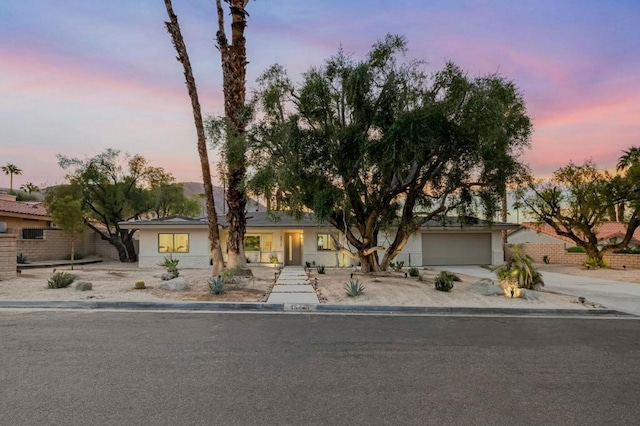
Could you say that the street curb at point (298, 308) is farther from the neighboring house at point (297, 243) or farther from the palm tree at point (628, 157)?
the palm tree at point (628, 157)

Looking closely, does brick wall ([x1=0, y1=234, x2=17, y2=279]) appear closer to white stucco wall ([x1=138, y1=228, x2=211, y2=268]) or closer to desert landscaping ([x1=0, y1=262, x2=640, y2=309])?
desert landscaping ([x1=0, y1=262, x2=640, y2=309])

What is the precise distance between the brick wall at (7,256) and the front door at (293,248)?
1521cm

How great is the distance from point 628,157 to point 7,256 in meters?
50.8

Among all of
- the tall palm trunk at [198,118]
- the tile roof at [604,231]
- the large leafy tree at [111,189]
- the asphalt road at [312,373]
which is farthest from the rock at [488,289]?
the large leafy tree at [111,189]

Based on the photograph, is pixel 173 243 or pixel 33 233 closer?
pixel 173 243

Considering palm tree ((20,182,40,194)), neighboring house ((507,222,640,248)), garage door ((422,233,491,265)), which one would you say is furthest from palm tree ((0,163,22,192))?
neighboring house ((507,222,640,248))

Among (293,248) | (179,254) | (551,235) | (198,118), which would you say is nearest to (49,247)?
(179,254)

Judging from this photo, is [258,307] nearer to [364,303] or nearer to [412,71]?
[364,303]

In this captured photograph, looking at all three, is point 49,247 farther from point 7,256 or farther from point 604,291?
point 604,291

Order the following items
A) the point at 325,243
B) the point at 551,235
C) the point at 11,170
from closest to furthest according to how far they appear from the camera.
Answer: the point at 325,243
the point at 551,235
the point at 11,170

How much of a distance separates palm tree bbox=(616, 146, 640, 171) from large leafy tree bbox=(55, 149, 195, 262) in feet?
138

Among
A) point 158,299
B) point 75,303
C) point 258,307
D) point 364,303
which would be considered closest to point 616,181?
point 364,303

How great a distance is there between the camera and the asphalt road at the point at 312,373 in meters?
4.15

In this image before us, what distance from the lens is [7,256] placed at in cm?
1636
